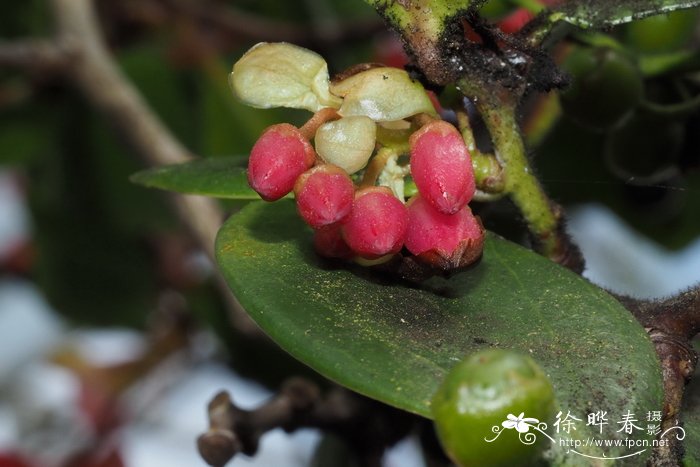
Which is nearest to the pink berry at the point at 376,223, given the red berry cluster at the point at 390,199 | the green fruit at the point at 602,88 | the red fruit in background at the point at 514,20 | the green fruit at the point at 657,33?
the red berry cluster at the point at 390,199

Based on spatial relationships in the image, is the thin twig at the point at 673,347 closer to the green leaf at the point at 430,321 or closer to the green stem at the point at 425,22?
the green leaf at the point at 430,321

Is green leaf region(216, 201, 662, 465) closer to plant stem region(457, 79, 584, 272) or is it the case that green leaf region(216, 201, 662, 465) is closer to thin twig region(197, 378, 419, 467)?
plant stem region(457, 79, 584, 272)

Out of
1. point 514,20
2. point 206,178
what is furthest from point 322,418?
point 514,20

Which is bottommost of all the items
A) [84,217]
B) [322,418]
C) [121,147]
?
[84,217]

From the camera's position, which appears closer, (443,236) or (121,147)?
(443,236)

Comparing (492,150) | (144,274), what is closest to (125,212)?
Answer: (144,274)

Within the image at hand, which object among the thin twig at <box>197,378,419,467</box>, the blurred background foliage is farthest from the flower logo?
the blurred background foliage

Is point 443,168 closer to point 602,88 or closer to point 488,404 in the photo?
point 488,404
